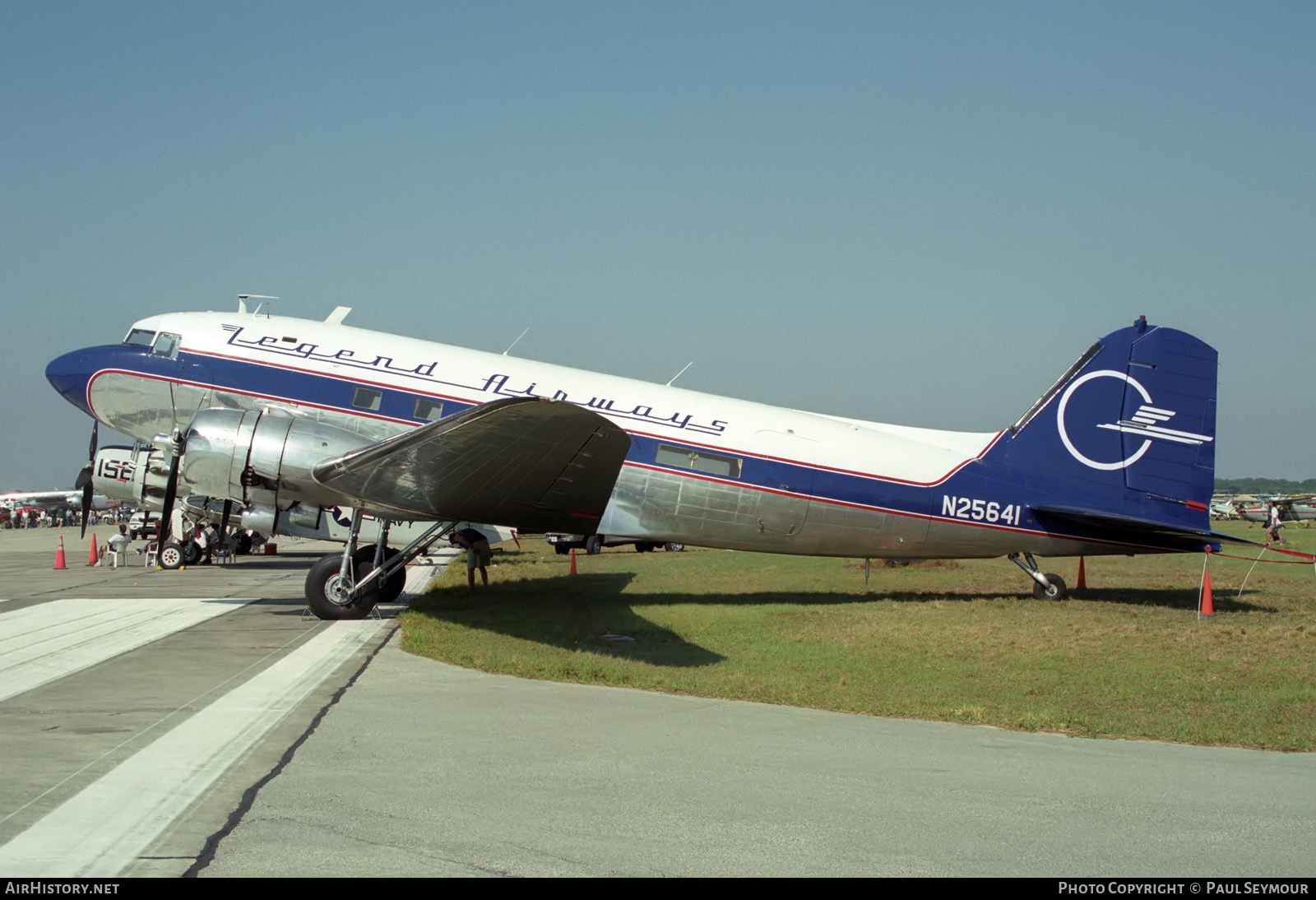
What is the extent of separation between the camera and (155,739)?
659 cm

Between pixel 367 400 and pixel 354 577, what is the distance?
2.37m

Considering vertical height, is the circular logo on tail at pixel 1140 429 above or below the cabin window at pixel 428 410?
above

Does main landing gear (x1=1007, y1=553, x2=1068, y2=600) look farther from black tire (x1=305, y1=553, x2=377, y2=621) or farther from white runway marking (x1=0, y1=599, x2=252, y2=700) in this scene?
white runway marking (x1=0, y1=599, x2=252, y2=700)

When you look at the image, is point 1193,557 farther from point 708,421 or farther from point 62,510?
point 62,510

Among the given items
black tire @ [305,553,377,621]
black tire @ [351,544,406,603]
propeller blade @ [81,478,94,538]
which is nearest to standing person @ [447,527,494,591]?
black tire @ [351,544,406,603]

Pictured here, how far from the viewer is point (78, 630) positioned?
12039 mm

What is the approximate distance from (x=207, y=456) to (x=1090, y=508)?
12.0 m

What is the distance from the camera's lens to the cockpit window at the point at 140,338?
14297 mm

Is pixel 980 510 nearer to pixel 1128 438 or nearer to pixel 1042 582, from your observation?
pixel 1042 582

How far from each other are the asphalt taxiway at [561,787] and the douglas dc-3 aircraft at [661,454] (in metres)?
3.52

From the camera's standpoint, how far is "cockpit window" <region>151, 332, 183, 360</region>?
46.3 feet

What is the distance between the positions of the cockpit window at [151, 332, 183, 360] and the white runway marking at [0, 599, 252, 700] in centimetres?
352

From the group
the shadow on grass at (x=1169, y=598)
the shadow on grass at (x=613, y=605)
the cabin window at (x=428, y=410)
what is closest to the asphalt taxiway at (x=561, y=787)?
the shadow on grass at (x=613, y=605)

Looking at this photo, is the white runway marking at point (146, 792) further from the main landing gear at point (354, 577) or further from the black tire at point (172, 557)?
the black tire at point (172, 557)
